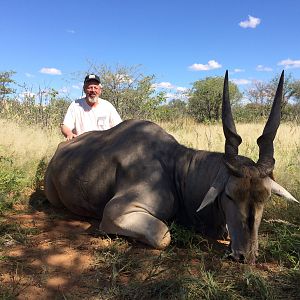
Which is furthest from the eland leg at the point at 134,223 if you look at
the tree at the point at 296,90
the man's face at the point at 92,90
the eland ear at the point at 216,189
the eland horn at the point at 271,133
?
the tree at the point at 296,90

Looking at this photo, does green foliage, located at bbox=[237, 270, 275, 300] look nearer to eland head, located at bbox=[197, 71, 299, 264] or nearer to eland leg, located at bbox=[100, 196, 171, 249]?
eland head, located at bbox=[197, 71, 299, 264]

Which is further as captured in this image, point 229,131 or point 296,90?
point 296,90

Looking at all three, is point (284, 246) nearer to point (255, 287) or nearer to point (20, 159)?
point (255, 287)

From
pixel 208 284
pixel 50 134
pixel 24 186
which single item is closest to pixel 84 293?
pixel 208 284

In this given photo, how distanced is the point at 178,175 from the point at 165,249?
88 cm

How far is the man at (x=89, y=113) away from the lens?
21.9 ft

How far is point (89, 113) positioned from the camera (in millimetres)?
6773

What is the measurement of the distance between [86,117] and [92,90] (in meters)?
0.45

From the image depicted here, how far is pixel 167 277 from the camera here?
296 centimetres

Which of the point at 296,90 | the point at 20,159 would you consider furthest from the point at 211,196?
the point at 296,90

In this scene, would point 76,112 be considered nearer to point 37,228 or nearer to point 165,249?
point 37,228

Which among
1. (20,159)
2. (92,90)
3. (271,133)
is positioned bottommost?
(20,159)

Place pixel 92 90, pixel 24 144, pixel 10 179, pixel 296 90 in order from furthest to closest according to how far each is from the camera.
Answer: pixel 296 90 → pixel 24 144 → pixel 92 90 → pixel 10 179

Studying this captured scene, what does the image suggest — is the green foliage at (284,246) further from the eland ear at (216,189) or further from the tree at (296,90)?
the tree at (296,90)
